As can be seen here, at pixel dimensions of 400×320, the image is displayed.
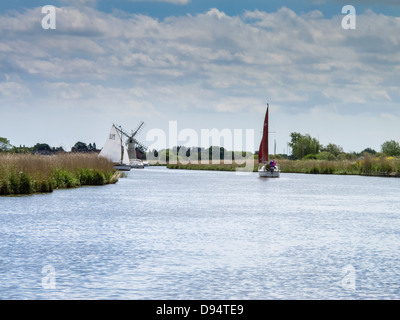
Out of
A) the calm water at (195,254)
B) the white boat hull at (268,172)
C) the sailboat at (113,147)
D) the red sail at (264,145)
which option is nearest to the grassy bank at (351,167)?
the white boat hull at (268,172)

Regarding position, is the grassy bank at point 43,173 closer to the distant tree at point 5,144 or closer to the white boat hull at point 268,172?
the white boat hull at point 268,172

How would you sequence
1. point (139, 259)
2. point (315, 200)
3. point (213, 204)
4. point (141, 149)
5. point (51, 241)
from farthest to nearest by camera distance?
point (141, 149)
point (315, 200)
point (213, 204)
point (51, 241)
point (139, 259)

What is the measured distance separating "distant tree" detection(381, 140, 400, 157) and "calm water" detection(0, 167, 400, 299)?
4358 inches

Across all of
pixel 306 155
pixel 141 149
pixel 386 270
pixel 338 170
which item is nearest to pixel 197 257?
pixel 386 270

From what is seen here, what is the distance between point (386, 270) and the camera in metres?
12.5

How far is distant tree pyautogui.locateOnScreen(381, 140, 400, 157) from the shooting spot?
13200 cm

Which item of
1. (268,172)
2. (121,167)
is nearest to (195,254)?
(268,172)

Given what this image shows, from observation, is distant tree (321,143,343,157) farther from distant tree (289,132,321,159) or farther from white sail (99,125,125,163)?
white sail (99,125,125,163)

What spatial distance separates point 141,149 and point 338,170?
70.0 metres

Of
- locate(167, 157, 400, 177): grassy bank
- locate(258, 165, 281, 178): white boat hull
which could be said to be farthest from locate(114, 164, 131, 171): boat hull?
locate(258, 165, 281, 178): white boat hull

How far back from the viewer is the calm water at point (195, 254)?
35.0 feet

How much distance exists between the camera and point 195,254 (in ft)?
47.2

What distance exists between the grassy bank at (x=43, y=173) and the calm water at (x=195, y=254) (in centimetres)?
569
